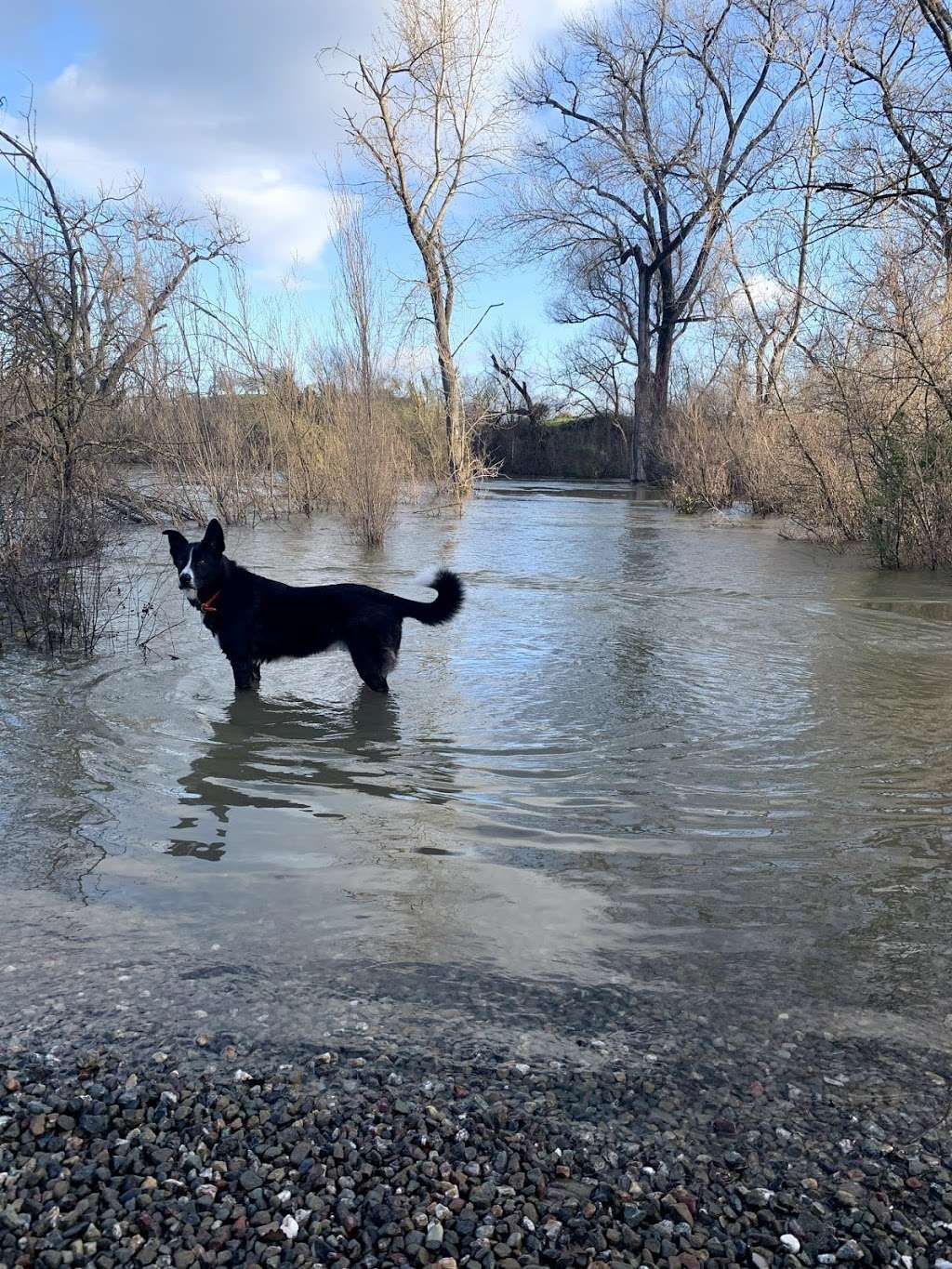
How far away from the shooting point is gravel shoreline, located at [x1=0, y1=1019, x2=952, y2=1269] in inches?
74.5

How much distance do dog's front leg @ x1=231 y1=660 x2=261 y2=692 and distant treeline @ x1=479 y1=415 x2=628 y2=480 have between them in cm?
4151

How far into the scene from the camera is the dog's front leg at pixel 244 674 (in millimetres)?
6297

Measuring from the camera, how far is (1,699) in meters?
6.05

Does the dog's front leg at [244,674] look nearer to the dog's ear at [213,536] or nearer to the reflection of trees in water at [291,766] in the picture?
the reflection of trees in water at [291,766]

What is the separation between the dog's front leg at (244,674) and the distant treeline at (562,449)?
41513 mm

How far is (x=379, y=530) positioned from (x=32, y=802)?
10.9 m

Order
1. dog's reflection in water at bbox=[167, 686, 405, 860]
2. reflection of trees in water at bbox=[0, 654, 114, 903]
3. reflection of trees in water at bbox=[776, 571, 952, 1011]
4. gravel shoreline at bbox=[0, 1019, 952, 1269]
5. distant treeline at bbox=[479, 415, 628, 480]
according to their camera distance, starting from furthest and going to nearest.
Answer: distant treeline at bbox=[479, 415, 628, 480] < dog's reflection in water at bbox=[167, 686, 405, 860] < reflection of trees in water at bbox=[0, 654, 114, 903] < reflection of trees in water at bbox=[776, 571, 952, 1011] < gravel shoreline at bbox=[0, 1019, 952, 1269]

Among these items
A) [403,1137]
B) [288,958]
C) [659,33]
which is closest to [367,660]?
[288,958]

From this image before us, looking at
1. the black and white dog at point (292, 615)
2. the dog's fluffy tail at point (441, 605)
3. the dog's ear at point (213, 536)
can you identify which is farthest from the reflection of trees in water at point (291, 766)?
the dog's ear at point (213, 536)

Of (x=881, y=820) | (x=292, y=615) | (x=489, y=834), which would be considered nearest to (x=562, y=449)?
(x=292, y=615)

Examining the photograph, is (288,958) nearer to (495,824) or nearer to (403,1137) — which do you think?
(403,1137)

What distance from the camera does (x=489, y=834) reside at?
4137 millimetres

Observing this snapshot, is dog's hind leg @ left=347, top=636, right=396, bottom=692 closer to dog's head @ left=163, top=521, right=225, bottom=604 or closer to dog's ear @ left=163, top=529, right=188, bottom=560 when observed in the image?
dog's head @ left=163, top=521, right=225, bottom=604

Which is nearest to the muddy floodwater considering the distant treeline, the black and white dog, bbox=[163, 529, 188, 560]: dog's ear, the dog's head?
the black and white dog
